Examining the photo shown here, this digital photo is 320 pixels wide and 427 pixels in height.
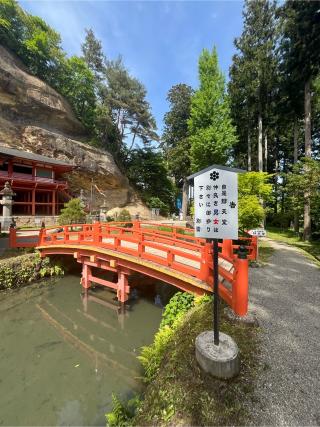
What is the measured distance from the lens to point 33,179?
21.7m

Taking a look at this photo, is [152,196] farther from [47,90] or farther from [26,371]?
[26,371]

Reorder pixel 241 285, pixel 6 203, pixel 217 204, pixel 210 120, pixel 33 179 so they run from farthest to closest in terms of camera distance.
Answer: pixel 33 179, pixel 210 120, pixel 6 203, pixel 241 285, pixel 217 204

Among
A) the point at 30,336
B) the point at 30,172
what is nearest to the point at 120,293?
the point at 30,336

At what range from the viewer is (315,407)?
2.68 metres

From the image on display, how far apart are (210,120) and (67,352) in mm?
21091

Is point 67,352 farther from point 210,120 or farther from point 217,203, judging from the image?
point 210,120

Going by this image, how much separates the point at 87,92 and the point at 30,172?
593 inches

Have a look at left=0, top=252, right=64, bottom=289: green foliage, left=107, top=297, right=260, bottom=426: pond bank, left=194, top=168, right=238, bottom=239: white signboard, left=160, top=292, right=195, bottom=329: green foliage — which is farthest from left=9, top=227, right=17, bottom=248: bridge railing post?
left=194, top=168, right=238, bottom=239: white signboard

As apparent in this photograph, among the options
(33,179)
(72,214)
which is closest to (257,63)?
(72,214)

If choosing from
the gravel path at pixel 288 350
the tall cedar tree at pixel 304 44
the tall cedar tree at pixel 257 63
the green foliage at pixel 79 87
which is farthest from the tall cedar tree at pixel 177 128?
the gravel path at pixel 288 350

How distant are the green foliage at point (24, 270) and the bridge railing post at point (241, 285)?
9.69 metres

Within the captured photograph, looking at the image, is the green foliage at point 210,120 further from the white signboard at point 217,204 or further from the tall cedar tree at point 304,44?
the white signboard at point 217,204

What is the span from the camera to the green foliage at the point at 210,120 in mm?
19781

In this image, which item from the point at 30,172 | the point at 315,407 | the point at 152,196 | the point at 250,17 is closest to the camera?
the point at 315,407
